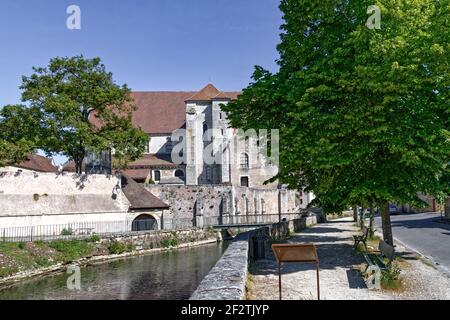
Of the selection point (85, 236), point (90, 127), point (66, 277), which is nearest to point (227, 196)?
point (90, 127)

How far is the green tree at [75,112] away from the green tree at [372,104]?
70.2 ft

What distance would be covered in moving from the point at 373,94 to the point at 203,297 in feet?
26.9

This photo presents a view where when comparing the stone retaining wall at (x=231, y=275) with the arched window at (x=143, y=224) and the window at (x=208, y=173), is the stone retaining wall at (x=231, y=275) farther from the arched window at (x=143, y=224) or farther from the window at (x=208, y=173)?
the window at (x=208, y=173)

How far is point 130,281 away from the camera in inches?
725

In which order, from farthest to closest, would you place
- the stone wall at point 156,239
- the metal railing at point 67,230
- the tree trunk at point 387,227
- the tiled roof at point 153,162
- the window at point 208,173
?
1. the window at point 208,173
2. the tiled roof at point 153,162
3. the stone wall at point 156,239
4. the metal railing at point 67,230
5. the tree trunk at point 387,227

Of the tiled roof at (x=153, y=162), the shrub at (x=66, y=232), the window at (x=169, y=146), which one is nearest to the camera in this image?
the shrub at (x=66, y=232)

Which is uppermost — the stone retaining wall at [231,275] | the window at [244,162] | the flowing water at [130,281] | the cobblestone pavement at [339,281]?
the window at [244,162]

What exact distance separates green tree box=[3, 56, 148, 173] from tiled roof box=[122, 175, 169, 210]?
4.48 metres

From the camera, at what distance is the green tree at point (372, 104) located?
1101 centimetres

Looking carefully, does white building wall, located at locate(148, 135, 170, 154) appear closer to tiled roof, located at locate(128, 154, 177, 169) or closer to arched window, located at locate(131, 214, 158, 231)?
tiled roof, located at locate(128, 154, 177, 169)

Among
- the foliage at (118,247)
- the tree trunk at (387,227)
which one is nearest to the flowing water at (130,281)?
the foliage at (118,247)

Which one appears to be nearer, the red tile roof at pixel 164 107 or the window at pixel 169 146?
the red tile roof at pixel 164 107

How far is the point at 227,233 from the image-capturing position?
3681cm
